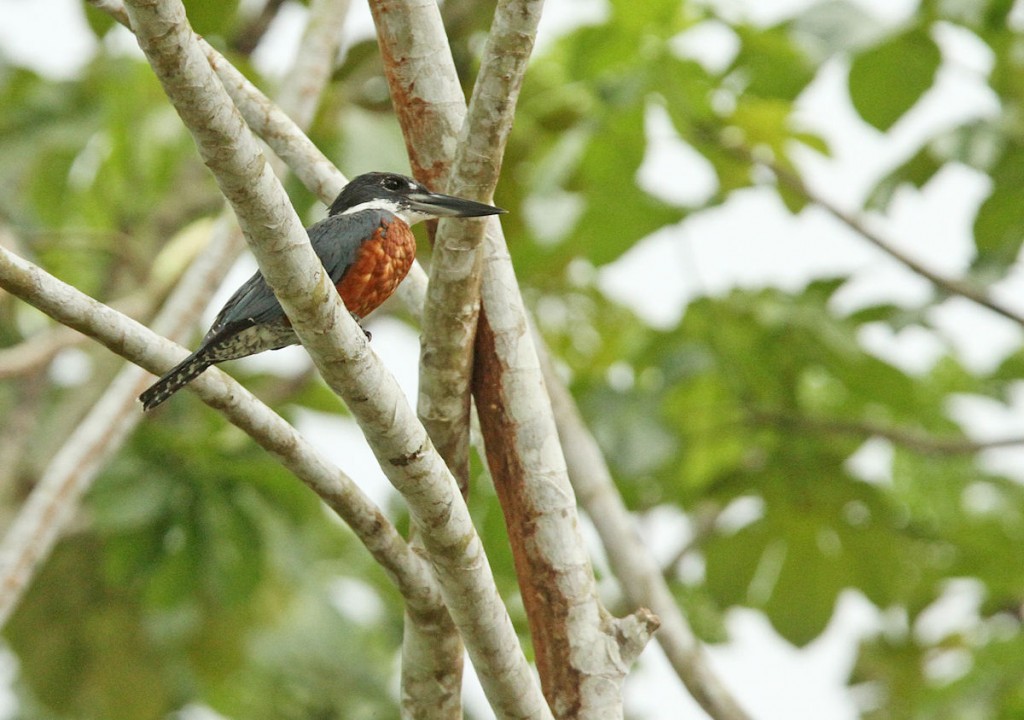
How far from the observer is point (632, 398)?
4406mm

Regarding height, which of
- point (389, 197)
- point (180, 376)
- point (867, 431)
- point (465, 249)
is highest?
point (867, 431)

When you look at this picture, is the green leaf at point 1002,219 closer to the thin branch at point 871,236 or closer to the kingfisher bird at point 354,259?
the thin branch at point 871,236

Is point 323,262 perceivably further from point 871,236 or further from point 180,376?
point 871,236

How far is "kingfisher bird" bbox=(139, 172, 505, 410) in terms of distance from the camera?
2814 mm

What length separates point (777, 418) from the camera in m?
4.45

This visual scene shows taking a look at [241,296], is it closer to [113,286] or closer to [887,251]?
[887,251]

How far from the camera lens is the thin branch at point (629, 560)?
3592mm

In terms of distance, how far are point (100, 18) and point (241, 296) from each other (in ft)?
4.64

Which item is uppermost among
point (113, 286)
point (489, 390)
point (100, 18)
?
point (113, 286)

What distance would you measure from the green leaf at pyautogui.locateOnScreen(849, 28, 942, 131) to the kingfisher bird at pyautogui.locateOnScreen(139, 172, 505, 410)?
4.98ft

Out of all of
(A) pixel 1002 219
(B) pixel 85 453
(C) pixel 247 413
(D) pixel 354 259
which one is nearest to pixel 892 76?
(A) pixel 1002 219

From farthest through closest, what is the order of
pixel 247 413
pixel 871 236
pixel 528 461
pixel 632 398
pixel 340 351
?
pixel 632 398 → pixel 871 236 → pixel 528 461 → pixel 247 413 → pixel 340 351

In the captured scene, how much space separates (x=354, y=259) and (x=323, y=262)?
0.07 m

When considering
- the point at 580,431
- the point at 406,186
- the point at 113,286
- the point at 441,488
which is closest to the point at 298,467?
the point at 441,488
